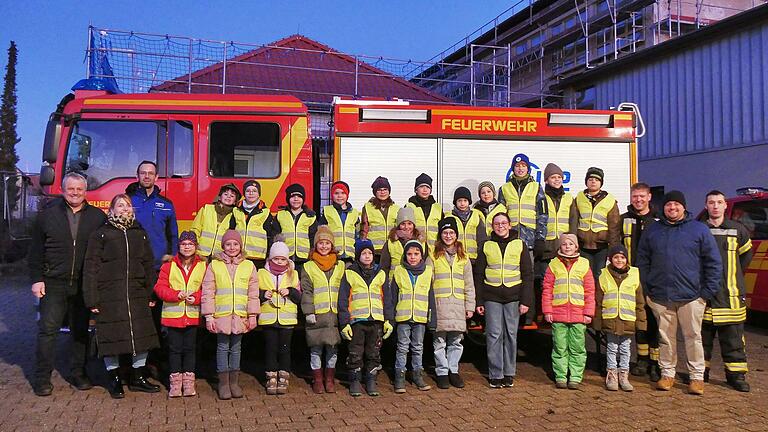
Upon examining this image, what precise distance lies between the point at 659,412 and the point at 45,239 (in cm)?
553

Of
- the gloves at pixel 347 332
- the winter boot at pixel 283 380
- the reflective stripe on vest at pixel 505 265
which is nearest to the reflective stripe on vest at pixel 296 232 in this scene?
the gloves at pixel 347 332

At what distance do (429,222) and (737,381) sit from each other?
3.29m

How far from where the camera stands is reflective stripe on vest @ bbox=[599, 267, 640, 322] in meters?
5.61

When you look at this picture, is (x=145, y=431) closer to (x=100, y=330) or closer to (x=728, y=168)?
(x=100, y=330)

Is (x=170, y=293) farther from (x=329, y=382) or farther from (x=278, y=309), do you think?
(x=329, y=382)

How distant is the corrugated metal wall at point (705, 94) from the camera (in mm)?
13102

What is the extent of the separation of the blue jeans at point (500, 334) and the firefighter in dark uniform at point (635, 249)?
1398 mm

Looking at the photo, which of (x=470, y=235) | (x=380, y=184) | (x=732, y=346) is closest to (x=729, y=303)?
(x=732, y=346)

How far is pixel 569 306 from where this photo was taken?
5645 millimetres

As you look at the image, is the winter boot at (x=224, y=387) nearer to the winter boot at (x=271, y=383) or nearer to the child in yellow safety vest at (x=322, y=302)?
the winter boot at (x=271, y=383)

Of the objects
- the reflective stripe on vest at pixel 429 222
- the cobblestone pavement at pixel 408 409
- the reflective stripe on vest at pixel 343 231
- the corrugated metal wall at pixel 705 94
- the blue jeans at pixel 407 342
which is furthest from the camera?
the corrugated metal wall at pixel 705 94

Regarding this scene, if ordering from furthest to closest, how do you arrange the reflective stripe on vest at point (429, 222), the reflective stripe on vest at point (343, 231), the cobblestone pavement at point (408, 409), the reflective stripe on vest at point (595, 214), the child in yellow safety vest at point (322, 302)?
the reflective stripe on vest at point (595, 214)
the reflective stripe on vest at point (429, 222)
the reflective stripe on vest at point (343, 231)
the child in yellow safety vest at point (322, 302)
the cobblestone pavement at point (408, 409)

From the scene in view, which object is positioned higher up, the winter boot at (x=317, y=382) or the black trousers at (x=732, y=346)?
the black trousers at (x=732, y=346)

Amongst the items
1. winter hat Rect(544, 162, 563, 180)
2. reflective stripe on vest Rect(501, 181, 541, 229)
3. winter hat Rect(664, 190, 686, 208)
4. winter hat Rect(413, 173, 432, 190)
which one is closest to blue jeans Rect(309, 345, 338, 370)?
winter hat Rect(413, 173, 432, 190)
